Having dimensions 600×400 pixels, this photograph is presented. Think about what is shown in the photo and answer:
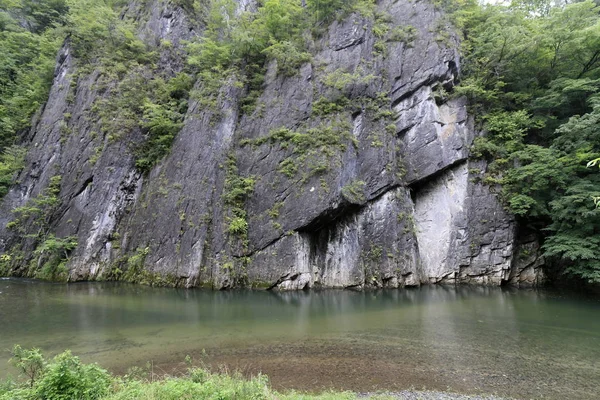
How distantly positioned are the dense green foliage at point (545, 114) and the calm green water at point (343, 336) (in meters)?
3.58

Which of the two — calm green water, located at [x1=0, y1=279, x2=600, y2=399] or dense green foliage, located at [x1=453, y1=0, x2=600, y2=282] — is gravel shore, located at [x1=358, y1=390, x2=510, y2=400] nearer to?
calm green water, located at [x1=0, y1=279, x2=600, y2=399]

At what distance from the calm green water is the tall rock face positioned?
3083 millimetres

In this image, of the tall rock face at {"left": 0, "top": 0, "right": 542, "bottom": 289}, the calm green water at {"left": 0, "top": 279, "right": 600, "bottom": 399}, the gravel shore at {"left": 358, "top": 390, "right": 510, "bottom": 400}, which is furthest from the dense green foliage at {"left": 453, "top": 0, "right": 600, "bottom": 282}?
the gravel shore at {"left": 358, "top": 390, "right": 510, "bottom": 400}

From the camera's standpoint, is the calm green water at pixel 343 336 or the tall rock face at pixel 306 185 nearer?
the calm green water at pixel 343 336

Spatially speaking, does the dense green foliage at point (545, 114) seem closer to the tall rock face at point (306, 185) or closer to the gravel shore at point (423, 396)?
the tall rock face at point (306, 185)

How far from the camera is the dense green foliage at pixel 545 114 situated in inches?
557

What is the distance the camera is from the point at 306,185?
17031mm

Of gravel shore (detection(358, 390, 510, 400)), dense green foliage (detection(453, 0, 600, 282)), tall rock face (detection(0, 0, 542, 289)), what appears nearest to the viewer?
gravel shore (detection(358, 390, 510, 400))

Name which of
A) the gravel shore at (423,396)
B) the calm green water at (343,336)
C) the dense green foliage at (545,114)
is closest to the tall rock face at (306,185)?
the dense green foliage at (545,114)

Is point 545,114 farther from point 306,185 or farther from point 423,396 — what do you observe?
point 423,396

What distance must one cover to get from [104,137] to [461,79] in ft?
77.6

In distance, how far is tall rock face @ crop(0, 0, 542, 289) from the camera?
16531mm

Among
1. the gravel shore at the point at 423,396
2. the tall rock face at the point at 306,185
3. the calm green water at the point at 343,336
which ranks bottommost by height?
the gravel shore at the point at 423,396

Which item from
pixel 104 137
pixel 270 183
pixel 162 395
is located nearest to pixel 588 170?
pixel 270 183
